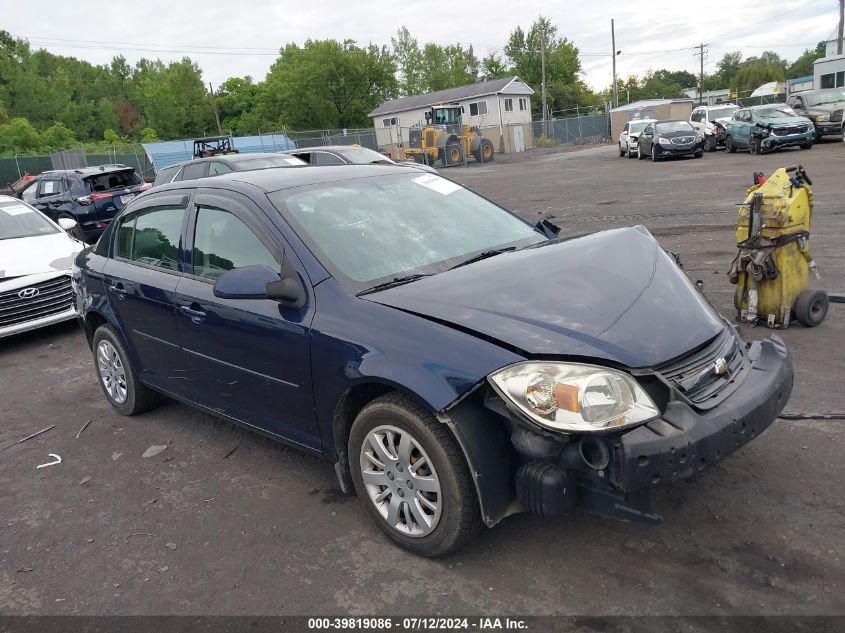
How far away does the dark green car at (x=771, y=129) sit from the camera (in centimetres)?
2277

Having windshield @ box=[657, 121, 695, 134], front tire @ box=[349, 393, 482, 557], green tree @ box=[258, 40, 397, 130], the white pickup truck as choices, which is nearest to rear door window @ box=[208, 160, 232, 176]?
→ front tire @ box=[349, 393, 482, 557]

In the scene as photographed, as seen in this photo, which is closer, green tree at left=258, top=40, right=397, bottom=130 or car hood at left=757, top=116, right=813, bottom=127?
car hood at left=757, top=116, right=813, bottom=127

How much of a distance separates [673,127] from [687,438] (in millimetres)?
25695

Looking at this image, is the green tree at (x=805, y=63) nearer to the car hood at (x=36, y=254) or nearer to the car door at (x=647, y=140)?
the car door at (x=647, y=140)

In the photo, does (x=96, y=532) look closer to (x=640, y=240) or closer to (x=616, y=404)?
(x=616, y=404)

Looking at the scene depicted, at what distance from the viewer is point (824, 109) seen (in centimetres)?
2428

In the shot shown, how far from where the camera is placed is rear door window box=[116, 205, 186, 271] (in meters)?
4.32

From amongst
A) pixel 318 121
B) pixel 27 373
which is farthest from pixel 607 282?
pixel 318 121

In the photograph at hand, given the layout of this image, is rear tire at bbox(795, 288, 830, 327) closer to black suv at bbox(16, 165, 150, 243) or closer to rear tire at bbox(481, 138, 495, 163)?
black suv at bbox(16, 165, 150, 243)

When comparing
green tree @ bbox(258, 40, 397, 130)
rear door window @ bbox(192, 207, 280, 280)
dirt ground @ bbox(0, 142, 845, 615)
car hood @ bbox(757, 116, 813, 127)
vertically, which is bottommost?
dirt ground @ bbox(0, 142, 845, 615)

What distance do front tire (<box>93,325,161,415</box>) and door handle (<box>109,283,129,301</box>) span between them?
38cm

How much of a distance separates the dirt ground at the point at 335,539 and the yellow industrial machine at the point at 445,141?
108 ft

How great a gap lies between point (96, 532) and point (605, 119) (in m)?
60.9

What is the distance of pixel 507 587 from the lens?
9.34 ft
